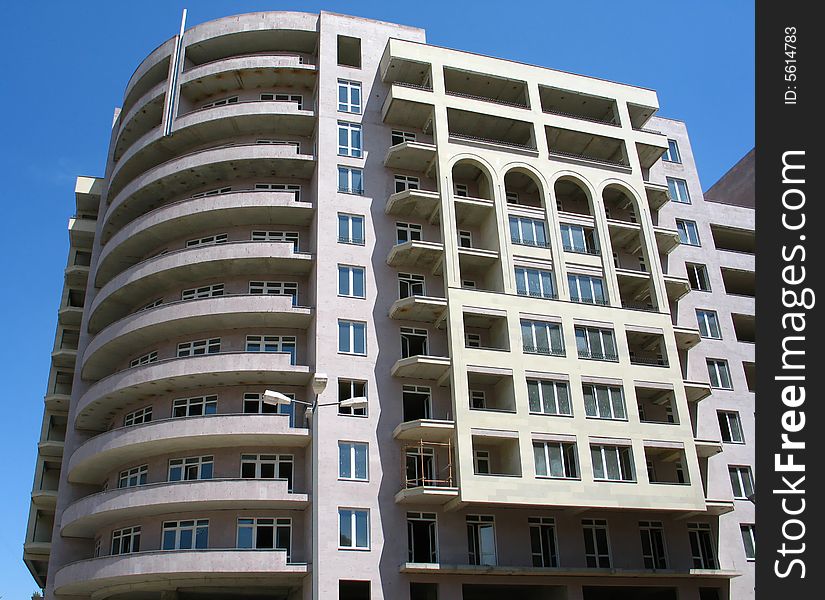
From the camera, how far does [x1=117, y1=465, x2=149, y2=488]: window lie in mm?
43281

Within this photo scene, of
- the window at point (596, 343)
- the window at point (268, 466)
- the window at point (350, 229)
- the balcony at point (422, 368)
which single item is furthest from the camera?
the window at point (350, 229)

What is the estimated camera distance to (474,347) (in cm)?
4316

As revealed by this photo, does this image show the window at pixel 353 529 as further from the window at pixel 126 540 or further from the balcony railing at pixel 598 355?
the balcony railing at pixel 598 355

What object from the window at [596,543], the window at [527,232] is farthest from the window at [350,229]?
the window at [596,543]

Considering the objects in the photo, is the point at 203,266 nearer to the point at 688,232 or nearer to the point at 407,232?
the point at 407,232

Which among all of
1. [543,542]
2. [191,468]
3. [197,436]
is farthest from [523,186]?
[191,468]

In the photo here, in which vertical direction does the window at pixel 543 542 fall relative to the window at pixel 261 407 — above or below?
below

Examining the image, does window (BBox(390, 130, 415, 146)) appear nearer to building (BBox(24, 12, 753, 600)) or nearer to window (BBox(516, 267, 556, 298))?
building (BBox(24, 12, 753, 600))

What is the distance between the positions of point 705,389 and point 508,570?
1707cm

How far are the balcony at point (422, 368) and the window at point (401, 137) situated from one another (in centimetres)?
1509

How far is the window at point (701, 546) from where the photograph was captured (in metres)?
42.7

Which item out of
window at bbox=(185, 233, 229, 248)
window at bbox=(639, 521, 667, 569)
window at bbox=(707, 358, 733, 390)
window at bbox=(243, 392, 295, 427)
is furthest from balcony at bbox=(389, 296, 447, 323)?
window at bbox=(707, 358, 733, 390)

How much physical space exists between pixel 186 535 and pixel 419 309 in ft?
56.6
